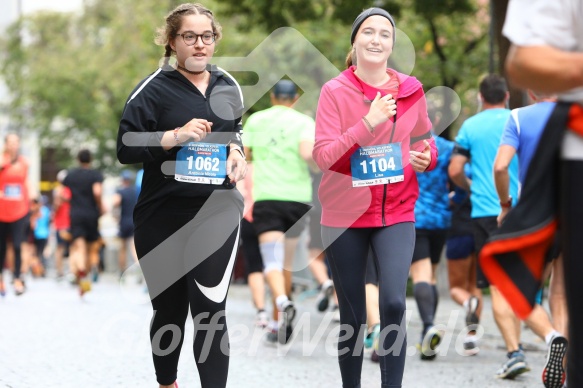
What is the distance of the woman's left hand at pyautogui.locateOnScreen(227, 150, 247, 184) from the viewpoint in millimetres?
5051

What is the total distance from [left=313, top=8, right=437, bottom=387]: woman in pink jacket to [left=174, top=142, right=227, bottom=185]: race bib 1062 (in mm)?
508

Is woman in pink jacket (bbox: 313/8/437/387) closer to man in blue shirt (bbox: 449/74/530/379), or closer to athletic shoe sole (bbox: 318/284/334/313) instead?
man in blue shirt (bbox: 449/74/530/379)

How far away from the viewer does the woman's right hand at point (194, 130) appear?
193 inches

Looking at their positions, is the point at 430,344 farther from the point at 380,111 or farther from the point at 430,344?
the point at 380,111

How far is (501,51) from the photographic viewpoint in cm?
1184

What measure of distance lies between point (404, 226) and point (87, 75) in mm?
31641

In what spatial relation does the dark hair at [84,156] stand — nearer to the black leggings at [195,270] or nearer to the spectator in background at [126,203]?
the spectator in background at [126,203]

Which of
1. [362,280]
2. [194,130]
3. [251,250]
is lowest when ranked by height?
[251,250]

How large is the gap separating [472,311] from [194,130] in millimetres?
4288

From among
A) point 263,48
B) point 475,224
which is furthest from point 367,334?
point 263,48

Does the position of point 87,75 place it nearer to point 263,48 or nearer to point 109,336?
point 263,48

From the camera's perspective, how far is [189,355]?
7.93 meters

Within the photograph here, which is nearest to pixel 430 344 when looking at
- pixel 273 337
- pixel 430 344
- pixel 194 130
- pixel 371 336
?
pixel 430 344

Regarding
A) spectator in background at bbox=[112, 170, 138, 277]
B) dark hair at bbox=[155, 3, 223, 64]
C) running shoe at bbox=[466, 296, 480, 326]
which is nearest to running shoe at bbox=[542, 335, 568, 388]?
running shoe at bbox=[466, 296, 480, 326]
